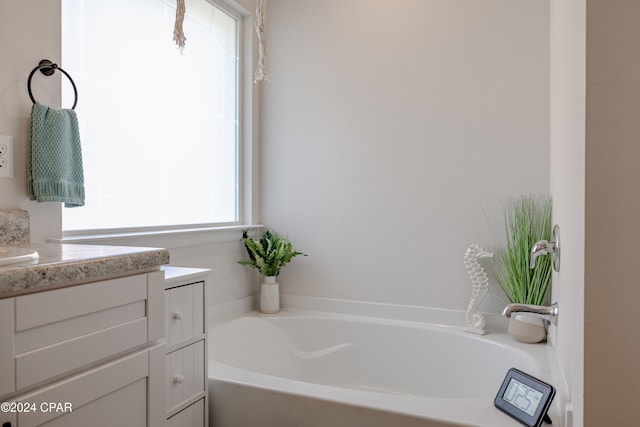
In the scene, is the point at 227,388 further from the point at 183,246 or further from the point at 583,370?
the point at 583,370

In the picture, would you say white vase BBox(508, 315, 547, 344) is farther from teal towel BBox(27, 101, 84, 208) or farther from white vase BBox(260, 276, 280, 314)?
teal towel BBox(27, 101, 84, 208)

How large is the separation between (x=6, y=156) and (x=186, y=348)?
0.85m

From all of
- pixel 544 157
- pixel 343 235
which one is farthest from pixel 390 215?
pixel 544 157

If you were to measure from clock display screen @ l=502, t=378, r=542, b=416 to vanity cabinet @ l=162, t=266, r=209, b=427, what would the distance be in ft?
3.39

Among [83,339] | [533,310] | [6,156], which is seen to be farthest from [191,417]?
[533,310]

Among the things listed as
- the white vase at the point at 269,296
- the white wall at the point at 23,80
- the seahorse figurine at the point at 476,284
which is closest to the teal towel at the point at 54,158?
the white wall at the point at 23,80

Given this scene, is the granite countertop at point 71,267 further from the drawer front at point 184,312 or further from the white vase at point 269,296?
the white vase at point 269,296

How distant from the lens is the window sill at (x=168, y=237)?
1.74m

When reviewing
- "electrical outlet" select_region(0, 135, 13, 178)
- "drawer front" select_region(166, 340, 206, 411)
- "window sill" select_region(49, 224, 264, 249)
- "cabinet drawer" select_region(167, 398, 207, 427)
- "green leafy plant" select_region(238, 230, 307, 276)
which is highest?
"electrical outlet" select_region(0, 135, 13, 178)

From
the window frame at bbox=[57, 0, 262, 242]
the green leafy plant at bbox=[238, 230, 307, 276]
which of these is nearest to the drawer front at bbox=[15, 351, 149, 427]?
the green leafy plant at bbox=[238, 230, 307, 276]

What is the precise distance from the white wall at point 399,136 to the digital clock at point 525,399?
0.90 meters

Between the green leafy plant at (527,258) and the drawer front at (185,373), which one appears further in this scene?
the green leafy plant at (527,258)

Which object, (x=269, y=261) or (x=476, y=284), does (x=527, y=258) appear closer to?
(x=476, y=284)

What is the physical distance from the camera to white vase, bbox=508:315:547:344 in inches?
78.3
